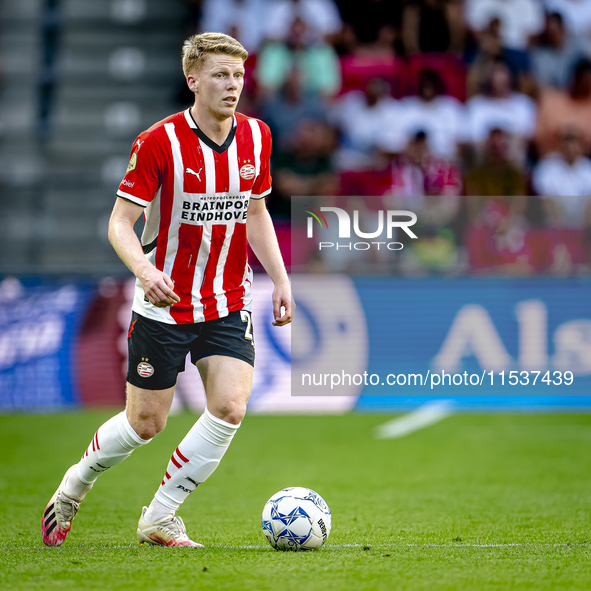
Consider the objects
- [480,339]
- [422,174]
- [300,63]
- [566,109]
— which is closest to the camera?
[480,339]

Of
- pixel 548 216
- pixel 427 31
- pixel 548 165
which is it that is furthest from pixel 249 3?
pixel 548 216

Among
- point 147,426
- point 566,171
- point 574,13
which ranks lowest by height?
point 147,426

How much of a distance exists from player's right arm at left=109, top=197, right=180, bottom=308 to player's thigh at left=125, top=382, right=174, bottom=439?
530 millimetres

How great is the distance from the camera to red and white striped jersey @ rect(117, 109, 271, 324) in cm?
406

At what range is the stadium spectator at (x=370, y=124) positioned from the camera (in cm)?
1163

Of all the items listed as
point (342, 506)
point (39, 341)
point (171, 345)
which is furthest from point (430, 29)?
point (171, 345)

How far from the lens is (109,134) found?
1338 centimetres

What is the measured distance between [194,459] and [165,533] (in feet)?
1.17

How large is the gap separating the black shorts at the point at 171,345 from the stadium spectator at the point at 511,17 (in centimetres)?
972

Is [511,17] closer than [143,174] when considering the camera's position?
No

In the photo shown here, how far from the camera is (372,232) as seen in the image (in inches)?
361

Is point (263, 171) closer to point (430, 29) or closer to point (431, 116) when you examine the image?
point (431, 116)

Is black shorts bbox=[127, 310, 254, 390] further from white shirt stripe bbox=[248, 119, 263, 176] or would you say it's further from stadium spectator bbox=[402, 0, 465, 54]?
stadium spectator bbox=[402, 0, 465, 54]

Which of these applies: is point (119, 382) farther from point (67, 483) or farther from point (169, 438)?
point (67, 483)
